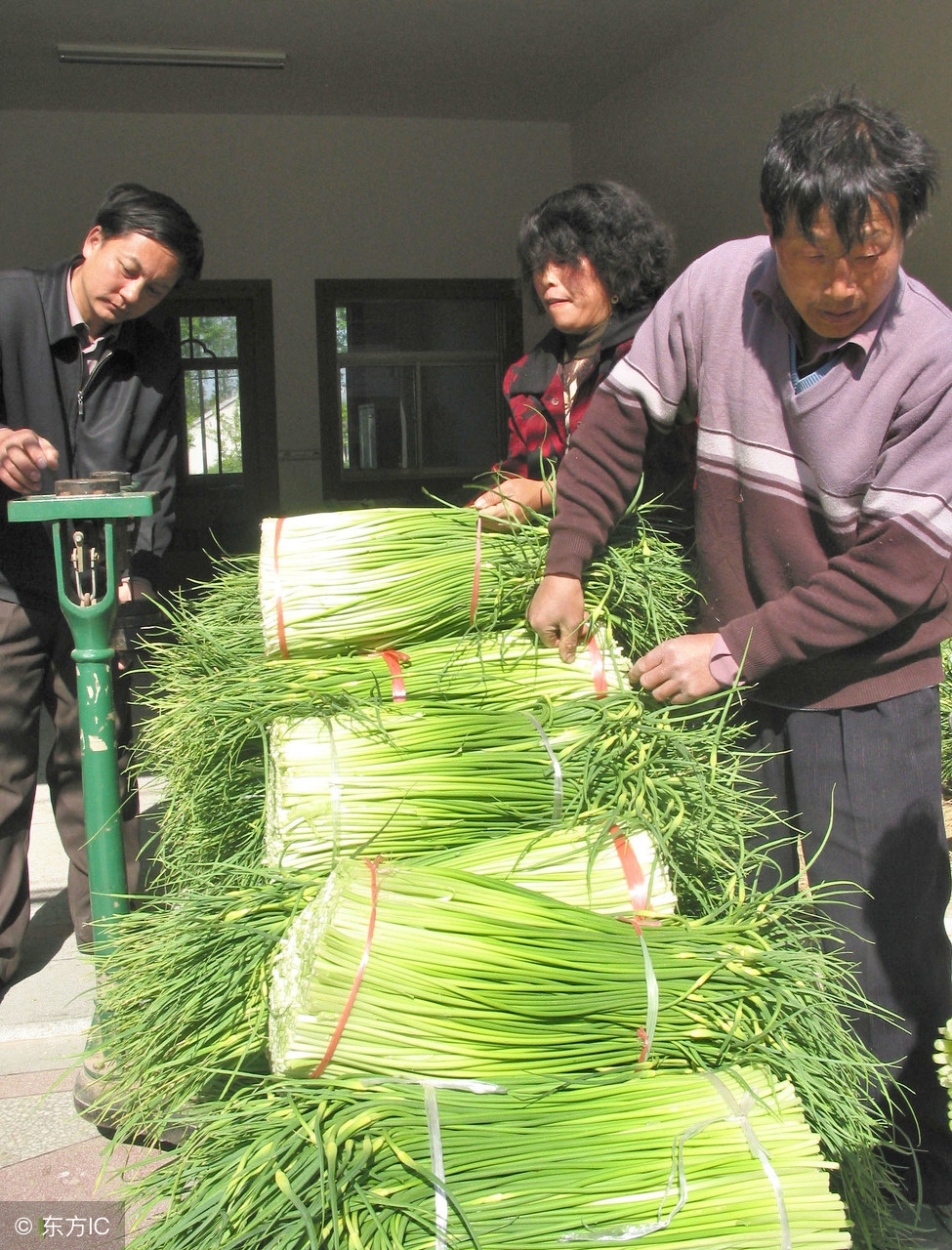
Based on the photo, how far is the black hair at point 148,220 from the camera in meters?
2.31

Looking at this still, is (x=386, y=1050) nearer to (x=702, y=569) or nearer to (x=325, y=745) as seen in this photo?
(x=325, y=745)

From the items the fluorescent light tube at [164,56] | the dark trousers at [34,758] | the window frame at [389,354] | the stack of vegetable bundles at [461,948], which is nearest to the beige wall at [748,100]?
the window frame at [389,354]

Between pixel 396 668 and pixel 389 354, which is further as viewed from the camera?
pixel 389 354

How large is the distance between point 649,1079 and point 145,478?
71.2 inches

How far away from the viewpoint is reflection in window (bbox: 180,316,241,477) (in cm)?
752

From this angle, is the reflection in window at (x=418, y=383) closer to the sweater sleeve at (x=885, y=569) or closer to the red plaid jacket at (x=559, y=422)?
the red plaid jacket at (x=559, y=422)

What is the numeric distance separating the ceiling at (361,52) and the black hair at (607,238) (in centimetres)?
384

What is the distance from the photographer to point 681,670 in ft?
5.49

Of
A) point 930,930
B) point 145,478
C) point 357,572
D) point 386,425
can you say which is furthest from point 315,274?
point 930,930

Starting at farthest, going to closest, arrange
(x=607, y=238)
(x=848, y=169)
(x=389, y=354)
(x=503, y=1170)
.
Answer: (x=389, y=354)
(x=607, y=238)
(x=848, y=169)
(x=503, y=1170)

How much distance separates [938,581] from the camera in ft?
5.37

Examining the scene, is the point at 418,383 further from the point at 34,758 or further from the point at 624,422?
the point at 624,422

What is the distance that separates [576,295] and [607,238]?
0.13 m

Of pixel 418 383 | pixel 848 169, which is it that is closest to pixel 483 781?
pixel 848 169
